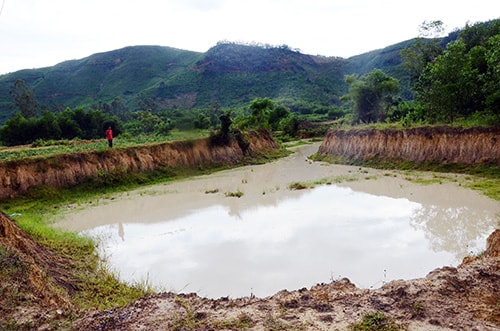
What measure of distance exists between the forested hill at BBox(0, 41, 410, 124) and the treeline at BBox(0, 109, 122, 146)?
35.8 meters

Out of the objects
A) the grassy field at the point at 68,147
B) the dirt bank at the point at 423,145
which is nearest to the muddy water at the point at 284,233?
the dirt bank at the point at 423,145

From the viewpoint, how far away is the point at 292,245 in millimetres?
8711

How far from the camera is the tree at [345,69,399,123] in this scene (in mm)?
35344

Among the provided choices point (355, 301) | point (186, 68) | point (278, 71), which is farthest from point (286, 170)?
point (186, 68)

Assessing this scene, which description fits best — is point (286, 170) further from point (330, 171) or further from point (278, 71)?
point (278, 71)

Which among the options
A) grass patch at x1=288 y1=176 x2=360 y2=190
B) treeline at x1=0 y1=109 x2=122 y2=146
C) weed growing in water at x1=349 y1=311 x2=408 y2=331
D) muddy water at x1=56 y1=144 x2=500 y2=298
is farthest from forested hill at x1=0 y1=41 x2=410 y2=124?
weed growing in water at x1=349 y1=311 x2=408 y2=331

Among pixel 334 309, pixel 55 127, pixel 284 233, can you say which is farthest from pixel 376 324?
pixel 55 127

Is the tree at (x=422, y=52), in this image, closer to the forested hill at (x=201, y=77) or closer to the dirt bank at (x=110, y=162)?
the dirt bank at (x=110, y=162)

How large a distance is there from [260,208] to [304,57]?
10060 centimetres

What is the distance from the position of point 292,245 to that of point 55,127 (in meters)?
31.8

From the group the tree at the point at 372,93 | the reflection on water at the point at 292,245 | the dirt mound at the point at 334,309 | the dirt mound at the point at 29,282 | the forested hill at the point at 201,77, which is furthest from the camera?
the forested hill at the point at 201,77

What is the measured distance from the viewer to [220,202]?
48.5 ft

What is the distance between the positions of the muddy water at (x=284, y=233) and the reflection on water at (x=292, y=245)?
0.03 meters

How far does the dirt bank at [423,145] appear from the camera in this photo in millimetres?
17641
